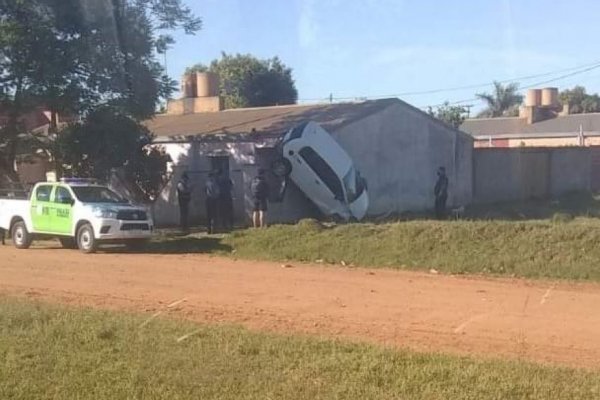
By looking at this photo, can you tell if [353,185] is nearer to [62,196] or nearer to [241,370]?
[62,196]

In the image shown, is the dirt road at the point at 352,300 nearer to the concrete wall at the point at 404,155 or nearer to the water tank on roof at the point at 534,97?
the concrete wall at the point at 404,155

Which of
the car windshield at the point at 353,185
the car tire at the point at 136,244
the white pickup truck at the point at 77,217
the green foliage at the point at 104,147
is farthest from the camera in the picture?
the car windshield at the point at 353,185

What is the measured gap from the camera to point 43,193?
69.7 ft

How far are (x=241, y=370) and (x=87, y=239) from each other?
13.1 metres

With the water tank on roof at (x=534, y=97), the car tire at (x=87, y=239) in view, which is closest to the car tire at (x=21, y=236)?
the car tire at (x=87, y=239)

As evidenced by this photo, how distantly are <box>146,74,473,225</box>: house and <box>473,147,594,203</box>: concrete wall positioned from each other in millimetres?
1167

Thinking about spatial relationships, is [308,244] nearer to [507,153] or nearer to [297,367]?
[297,367]

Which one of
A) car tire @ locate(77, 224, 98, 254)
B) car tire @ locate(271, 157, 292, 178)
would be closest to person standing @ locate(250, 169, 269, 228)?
car tire @ locate(271, 157, 292, 178)

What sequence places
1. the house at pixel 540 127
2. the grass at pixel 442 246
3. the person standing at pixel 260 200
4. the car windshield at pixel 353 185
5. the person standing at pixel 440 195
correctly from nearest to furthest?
the grass at pixel 442 246
the person standing at pixel 260 200
the car windshield at pixel 353 185
the person standing at pixel 440 195
the house at pixel 540 127

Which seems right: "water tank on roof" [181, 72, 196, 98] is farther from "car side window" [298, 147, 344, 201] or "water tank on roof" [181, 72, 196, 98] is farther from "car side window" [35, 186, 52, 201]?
"car side window" [35, 186, 52, 201]

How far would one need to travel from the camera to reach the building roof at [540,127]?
6012 cm

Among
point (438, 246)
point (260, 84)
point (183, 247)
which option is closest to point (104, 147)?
point (183, 247)

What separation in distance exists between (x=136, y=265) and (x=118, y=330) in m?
7.67

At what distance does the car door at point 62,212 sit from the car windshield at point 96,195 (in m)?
0.23
